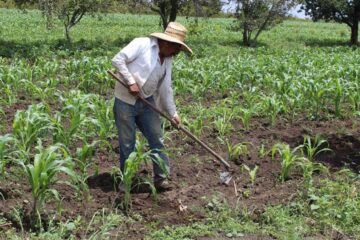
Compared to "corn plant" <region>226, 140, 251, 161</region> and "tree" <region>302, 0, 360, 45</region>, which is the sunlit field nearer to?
"corn plant" <region>226, 140, 251, 161</region>

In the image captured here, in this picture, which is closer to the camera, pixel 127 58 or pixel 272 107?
pixel 127 58

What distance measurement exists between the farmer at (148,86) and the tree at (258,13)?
54.0 feet

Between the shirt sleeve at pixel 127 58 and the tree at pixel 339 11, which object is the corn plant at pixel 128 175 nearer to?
the shirt sleeve at pixel 127 58

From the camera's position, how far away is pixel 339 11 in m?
24.0

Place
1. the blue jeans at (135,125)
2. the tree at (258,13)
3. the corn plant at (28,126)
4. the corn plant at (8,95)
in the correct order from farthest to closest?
1. the tree at (258,13)
2. the corn plant at (8,95)
3. the corn plant at (28,126)
4. the blue jeans at (135,125)

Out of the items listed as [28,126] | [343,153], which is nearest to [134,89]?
[28,126]

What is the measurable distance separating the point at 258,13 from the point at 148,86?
17085 mm

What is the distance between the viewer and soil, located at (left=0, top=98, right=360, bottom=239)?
14.9 feet

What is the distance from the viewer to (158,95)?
5.17 metres

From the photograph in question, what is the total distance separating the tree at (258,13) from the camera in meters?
21.2

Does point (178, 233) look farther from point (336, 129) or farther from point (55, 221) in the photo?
point (336, 129)

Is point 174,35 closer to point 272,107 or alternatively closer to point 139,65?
point 139,65

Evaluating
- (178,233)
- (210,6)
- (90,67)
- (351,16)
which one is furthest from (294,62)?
(351,16)

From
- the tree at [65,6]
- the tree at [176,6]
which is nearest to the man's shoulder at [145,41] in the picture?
the tree at [65,6]
